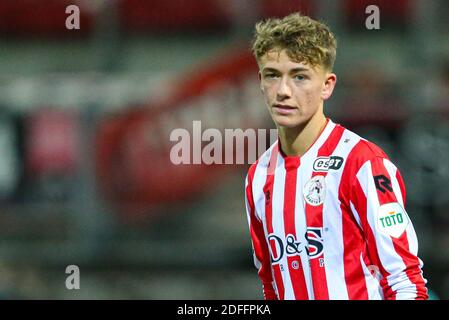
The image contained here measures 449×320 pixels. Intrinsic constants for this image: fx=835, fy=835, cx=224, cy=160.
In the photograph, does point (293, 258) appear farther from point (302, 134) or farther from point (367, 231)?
point (302, 134)

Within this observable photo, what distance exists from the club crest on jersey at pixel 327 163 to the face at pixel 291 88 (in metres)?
0.14

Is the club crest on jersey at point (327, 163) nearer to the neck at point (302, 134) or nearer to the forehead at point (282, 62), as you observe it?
the neck at point (302, 134)

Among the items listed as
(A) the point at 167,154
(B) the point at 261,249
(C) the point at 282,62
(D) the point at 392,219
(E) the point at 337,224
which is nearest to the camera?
(D) the point at 392,219

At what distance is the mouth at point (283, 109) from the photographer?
2715 millimetres

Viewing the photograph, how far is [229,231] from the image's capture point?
6.43m

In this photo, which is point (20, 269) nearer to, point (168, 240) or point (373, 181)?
point (168, 240)

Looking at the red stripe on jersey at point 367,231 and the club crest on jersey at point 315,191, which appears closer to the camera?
the red stripe on jersey at point 367,231

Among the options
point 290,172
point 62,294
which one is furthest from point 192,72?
point 290,172

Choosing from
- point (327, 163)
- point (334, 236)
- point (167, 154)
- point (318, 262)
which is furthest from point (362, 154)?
point (167, 154)

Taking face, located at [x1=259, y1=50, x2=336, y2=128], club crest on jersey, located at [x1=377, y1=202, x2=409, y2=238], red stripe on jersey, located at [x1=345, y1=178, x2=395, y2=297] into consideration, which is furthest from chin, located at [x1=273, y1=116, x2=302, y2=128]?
club crest on jersey, located at [x1=377, y1=202, x2=409, y2=238]

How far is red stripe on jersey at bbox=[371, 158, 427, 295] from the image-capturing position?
2.47 m

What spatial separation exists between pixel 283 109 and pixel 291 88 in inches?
3.0

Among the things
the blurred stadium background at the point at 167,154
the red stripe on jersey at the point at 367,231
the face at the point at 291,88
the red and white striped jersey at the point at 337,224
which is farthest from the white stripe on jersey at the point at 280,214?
the blurred stadium background at the point at 167,154

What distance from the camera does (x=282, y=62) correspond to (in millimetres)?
2711
